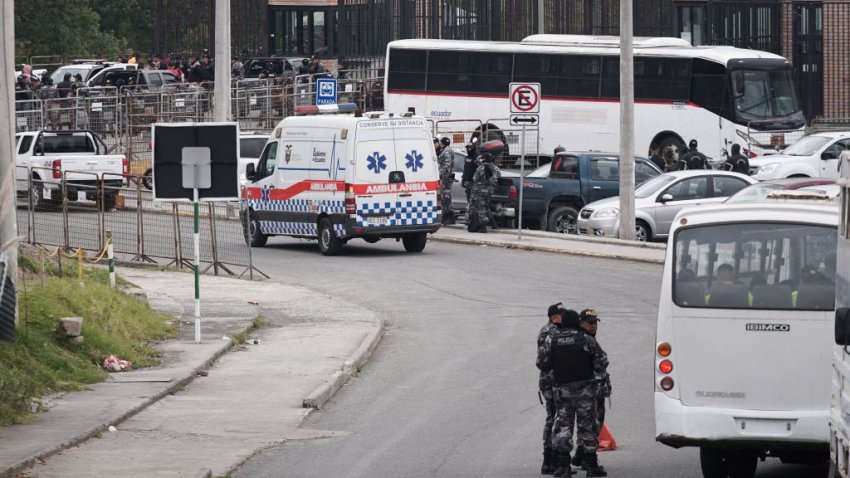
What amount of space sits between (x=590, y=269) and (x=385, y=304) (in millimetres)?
4903

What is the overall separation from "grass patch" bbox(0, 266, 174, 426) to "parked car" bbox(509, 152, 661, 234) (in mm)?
13066

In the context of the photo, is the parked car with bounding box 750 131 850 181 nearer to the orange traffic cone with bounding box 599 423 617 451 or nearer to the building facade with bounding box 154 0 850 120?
the building facade with bounding box 154 0 850 120

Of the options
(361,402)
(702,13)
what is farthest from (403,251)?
(702,13)

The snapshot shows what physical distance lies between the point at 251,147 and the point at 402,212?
38.9 feet

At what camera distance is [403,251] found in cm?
2923

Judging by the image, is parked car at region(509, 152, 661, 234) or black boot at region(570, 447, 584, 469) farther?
parked car at region(509, 152, 661, 234)

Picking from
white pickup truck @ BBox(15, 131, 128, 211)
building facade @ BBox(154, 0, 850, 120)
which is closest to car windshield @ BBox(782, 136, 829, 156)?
building facade @ BBox(154, 0, 850, 120)

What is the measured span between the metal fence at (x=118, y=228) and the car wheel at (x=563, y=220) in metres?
7.28

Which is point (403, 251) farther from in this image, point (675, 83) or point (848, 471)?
point (848, 471)

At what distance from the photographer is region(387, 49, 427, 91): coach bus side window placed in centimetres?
4662

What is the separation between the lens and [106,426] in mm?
13562

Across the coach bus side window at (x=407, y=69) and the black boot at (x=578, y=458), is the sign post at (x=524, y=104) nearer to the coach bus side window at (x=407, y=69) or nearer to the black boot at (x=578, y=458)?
the coach bus side window at (x=407, y=69)

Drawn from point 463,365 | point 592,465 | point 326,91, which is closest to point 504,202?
point 326,91

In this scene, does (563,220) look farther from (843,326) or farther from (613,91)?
(843,326)
